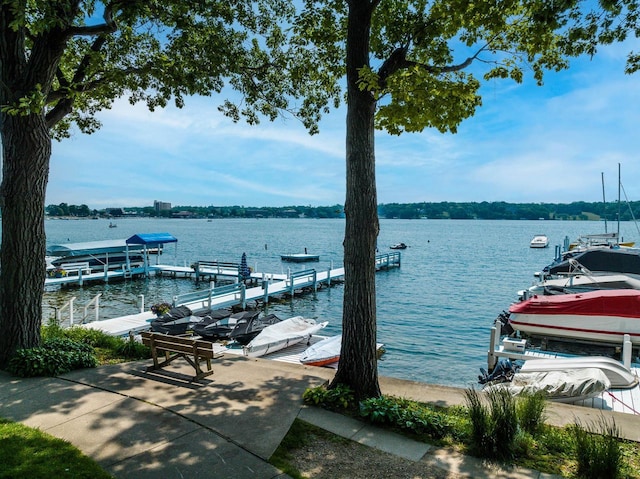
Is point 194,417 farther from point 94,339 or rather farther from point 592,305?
point 592,305

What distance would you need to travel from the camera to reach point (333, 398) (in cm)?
654

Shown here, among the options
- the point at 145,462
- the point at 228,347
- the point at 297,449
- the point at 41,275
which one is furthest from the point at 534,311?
the point at 41,275

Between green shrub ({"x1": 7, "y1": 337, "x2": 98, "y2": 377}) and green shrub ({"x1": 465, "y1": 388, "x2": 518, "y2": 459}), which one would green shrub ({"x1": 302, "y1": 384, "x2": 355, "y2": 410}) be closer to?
green shrub ({"x1": 465, "y1": 388, "x2": 518, "y2": 459})

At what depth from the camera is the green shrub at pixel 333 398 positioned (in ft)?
21.3

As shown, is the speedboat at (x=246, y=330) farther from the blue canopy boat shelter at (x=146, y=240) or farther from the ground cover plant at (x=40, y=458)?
the blue canopy boat shelter at (x=146, y=240)

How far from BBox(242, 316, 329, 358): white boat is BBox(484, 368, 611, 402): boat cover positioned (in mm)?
7968

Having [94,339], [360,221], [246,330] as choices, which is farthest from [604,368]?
[94,339]

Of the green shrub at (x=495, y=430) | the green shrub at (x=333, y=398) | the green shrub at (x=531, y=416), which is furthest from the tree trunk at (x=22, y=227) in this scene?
the green shrub at (x=531, y=416)

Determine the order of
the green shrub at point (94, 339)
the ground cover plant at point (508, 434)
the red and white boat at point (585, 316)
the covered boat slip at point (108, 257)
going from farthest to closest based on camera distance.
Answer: the covered boat slip at point (108, 257), the red and white boat at point (585, 316), the green shrub at point (94, 339), the ground cover plant at point (508, 434)

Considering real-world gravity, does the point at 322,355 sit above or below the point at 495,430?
below

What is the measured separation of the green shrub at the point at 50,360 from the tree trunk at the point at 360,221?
5.45 m

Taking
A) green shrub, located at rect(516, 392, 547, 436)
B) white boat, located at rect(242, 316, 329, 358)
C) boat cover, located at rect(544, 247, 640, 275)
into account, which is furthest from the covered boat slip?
green shrub, located at rect(516, 392, 547, 436)

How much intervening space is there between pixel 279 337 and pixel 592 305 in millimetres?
11003

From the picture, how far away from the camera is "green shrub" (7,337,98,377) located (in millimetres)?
7594
